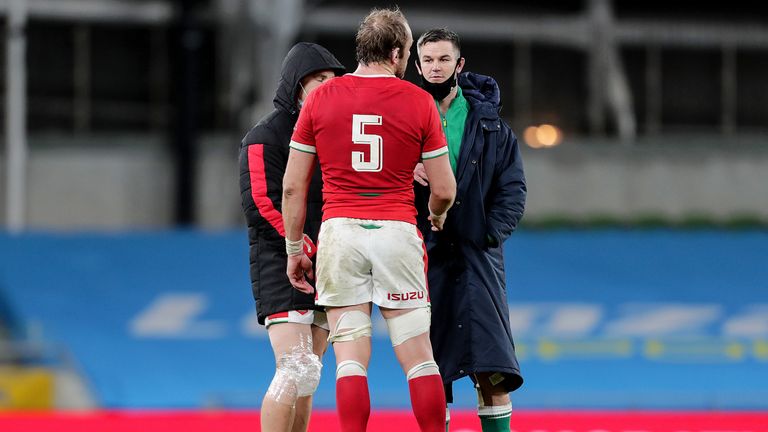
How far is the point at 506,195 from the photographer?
480 centimetres

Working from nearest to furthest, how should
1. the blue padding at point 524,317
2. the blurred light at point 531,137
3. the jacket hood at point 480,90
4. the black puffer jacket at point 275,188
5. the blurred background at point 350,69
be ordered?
the black puffer jacket at point 275,188, the jacket hood at point 480,90, the blue padding at point 524,317, the blurred background at point 350,69, the blurred light at point 531,137

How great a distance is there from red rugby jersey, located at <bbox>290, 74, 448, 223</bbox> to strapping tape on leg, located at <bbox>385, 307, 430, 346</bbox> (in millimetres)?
330

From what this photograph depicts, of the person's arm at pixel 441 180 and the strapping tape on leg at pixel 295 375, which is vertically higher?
the person's arm at pixel 441 180

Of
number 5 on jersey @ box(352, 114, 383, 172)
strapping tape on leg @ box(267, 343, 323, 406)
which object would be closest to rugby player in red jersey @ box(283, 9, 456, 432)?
number 5 on jersey @ box(352, 114, 383, 172)

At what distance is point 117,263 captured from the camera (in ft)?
32.7

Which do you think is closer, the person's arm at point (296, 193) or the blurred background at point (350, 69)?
the person's arm at point (296, 193)

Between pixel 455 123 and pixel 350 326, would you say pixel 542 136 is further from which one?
pixel 350 326

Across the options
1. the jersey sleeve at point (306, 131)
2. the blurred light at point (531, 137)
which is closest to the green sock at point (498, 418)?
the jersey sleeve at point (306, 131)

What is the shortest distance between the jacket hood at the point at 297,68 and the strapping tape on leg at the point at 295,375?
939 mm

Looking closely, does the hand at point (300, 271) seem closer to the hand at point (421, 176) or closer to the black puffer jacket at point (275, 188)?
the black puffer jacket at point (275, 188)

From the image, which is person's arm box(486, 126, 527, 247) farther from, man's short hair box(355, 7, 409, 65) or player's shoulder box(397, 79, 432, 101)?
man's short hair box(355, 7, 409, 65)

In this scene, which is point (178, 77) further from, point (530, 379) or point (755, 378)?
point (755, 378)

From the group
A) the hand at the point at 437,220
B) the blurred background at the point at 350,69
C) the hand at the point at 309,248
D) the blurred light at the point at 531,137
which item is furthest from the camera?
the blurred light at the point at 531,137

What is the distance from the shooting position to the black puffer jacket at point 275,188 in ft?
15.4
